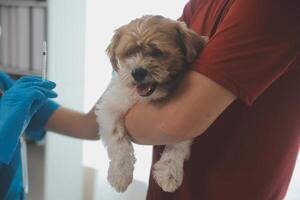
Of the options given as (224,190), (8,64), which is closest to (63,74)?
(8,64)

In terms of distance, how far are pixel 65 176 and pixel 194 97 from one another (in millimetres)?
1740

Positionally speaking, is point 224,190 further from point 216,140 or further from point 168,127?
point 168,127

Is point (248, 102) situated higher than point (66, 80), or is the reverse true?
point (248, 102)

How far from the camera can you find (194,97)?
2.47ft

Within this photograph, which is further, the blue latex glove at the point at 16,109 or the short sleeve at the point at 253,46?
Result: the blue latex glove at the point at 16,109

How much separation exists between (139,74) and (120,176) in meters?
0.29

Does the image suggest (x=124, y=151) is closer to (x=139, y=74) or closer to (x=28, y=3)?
(x=139, y=74)

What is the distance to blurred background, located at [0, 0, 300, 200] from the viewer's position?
2006mm

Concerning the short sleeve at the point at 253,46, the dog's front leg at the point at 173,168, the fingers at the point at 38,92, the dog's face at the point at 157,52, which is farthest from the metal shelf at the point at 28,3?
the short sleeve at the point at 253,46

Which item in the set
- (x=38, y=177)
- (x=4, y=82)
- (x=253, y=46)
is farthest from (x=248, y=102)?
(x=38, y=177)

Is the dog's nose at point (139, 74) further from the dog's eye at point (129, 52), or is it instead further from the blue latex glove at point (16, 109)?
the blue latex glove at point (16, 109)

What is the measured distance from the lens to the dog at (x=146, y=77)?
879 millimetres

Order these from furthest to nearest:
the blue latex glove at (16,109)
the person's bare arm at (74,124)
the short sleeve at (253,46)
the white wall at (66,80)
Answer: the white wall at (66,80)
the person's bare arm at (74,124)
the blue latex glove at (16,109)
the short sleeve at (253,46)

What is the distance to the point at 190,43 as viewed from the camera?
0.86 metres
